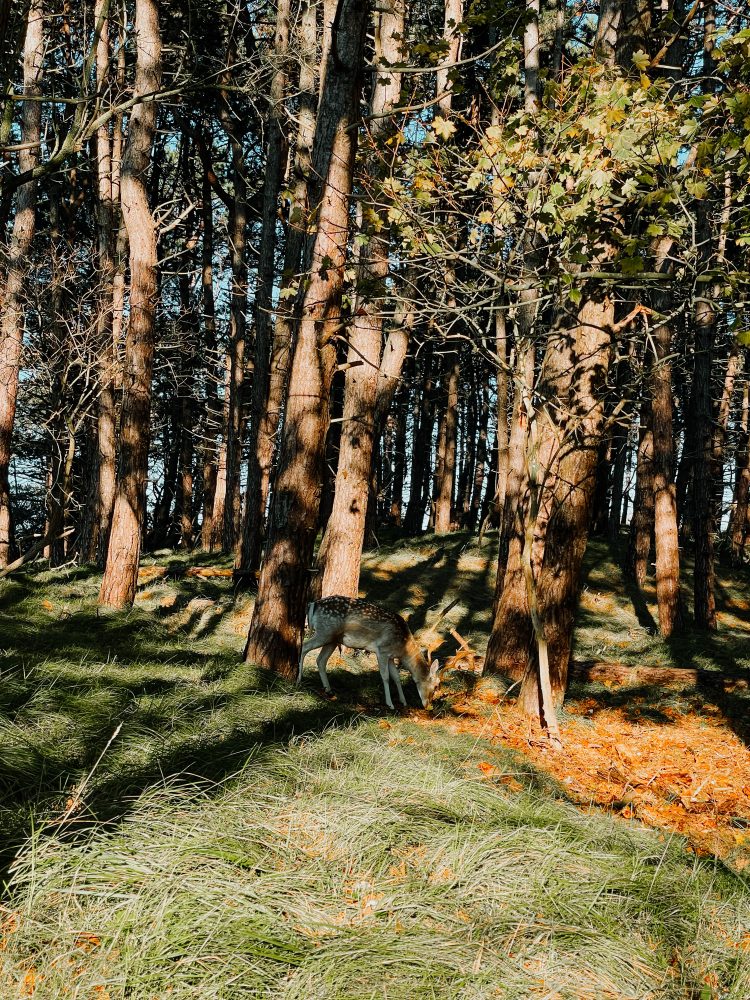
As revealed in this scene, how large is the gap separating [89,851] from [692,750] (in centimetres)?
702

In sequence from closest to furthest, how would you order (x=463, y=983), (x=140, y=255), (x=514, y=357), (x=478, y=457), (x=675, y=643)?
(x=463, y=983) → (x=514, y=357) → (x=140, y=255) → (x=675, y=643) → (x=478, y=457)

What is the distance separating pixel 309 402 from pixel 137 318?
15.6 ft

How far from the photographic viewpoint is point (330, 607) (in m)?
10.1

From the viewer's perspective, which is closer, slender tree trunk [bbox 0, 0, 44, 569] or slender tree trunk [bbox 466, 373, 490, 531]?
slender tree trunk [bbox 0, 0, 44, 569]

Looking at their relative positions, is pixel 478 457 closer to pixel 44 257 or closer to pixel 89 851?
pixel 44 257

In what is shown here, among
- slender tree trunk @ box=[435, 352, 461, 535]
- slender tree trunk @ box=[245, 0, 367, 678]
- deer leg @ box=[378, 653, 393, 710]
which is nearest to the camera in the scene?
slender tree trunk @ box=[245, 0, 367, 678]

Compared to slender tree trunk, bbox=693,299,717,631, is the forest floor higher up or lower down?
lower down

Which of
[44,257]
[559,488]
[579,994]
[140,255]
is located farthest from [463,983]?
[44,257]

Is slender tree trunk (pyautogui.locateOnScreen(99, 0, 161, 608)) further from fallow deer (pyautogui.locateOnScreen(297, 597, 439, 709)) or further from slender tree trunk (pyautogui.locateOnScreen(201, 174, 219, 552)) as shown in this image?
slender tree trunk (pyautogui.locateOnScreen(201, 174, 219, 552))

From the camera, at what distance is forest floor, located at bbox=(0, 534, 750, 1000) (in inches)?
151

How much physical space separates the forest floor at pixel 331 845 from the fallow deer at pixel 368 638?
2.32 feet

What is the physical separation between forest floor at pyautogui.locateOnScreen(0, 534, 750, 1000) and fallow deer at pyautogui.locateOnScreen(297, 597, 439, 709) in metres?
0.71

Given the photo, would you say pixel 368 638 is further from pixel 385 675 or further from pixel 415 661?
pixel 415 661

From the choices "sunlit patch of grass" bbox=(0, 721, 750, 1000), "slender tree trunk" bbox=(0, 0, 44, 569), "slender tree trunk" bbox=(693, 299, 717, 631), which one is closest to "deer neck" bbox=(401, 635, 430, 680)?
"sunlit patch of grass" bbox=(0, 721, 750, 1000)
